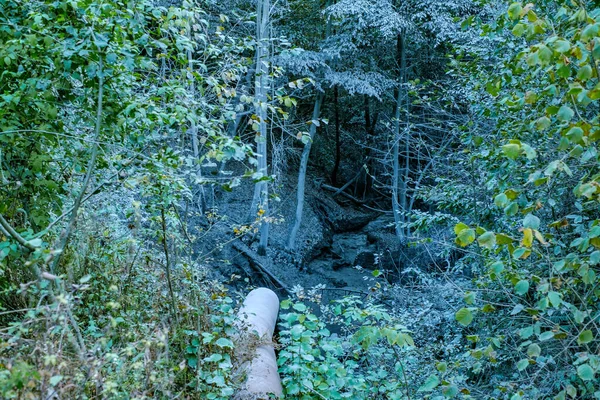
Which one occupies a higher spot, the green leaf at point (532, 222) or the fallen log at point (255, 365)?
the green leaf at point (532, 222)

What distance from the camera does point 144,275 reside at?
3.96 m

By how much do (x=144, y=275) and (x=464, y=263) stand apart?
3289 millimetres

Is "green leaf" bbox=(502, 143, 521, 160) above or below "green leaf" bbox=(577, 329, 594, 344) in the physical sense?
above

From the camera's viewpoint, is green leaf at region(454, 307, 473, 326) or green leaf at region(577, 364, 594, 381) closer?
green leaf at region(577, 364, 594, 381)

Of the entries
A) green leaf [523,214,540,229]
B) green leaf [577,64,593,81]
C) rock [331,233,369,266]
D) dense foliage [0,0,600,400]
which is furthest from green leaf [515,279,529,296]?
rock [331,233,369,266]

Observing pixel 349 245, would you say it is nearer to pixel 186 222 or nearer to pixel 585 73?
pixel 186 222

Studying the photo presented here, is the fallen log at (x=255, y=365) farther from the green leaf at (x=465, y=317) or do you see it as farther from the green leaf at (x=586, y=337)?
the green leaf at (x=586, y=337)

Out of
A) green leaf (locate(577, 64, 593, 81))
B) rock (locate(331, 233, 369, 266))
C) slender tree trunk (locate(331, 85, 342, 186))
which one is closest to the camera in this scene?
green leaf (locate(577, 64, 593, 81))

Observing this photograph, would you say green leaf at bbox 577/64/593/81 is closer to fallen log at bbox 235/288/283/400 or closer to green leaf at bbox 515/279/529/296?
green leaf at bbox 515/279/529/296

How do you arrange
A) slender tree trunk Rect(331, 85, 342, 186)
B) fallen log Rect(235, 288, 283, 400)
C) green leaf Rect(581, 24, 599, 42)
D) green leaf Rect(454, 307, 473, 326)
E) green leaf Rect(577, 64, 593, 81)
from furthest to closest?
slender tree trunk Rect(331, 85, 342, 186) → fallen log Rect(235, 288, 283, 400) → green leaf Rect(454, 307, 473, 326) → green leaf Rect(577, 64, 593, 81) → green leaf Rect(581, 24, 599, 42)

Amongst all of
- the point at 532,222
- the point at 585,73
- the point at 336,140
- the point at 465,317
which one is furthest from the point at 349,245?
the point at 585,73

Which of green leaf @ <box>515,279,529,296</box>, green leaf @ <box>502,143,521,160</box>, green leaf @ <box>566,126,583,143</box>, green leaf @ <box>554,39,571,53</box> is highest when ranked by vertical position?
green leaf @ <box>554,39,571,53</box>

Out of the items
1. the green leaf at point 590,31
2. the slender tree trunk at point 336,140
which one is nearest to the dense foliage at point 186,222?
the green leaf at point 590,31

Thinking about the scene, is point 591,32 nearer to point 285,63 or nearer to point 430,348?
point 430,348
